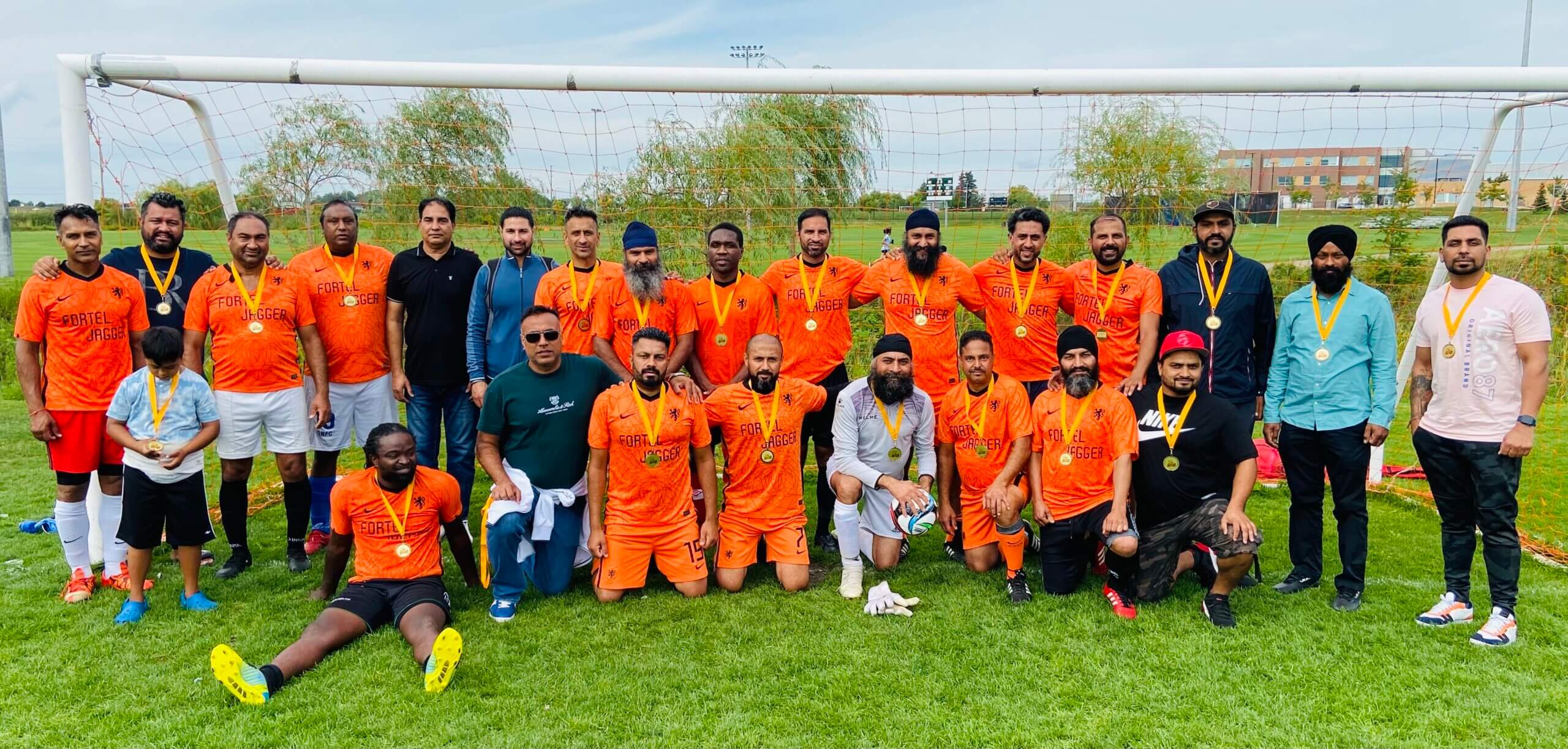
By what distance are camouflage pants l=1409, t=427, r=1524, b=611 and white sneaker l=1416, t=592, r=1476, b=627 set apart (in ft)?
0.16

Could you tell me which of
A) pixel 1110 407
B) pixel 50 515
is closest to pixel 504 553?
pixel 1110 407

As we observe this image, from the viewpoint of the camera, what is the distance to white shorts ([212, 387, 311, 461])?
5109 millimetres

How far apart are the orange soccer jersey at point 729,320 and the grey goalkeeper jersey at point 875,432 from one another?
0.76 metres

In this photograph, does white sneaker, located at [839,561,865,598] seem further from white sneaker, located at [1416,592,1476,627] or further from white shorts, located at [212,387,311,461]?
white shorts, located at [212,387,311,461]

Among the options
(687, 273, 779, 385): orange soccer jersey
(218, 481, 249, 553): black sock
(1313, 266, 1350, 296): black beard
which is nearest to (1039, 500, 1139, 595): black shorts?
(1313, 266, 1350, 296): black beard

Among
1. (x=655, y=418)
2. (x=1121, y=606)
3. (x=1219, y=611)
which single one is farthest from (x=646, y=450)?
(x=1219, y=611)

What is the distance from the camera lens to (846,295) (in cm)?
571

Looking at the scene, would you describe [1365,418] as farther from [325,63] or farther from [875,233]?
[325,63]

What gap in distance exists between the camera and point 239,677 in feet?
11.9

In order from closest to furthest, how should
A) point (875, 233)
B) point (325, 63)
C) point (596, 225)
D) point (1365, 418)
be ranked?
point (1365, 418) < point (596, 225) < point (325, 63) < point (875, 233)

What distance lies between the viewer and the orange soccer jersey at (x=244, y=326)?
16.6 ft

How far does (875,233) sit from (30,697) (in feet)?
21.4

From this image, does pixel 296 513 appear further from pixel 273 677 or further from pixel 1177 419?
pixel 1177 419

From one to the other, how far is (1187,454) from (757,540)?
7.90ft
